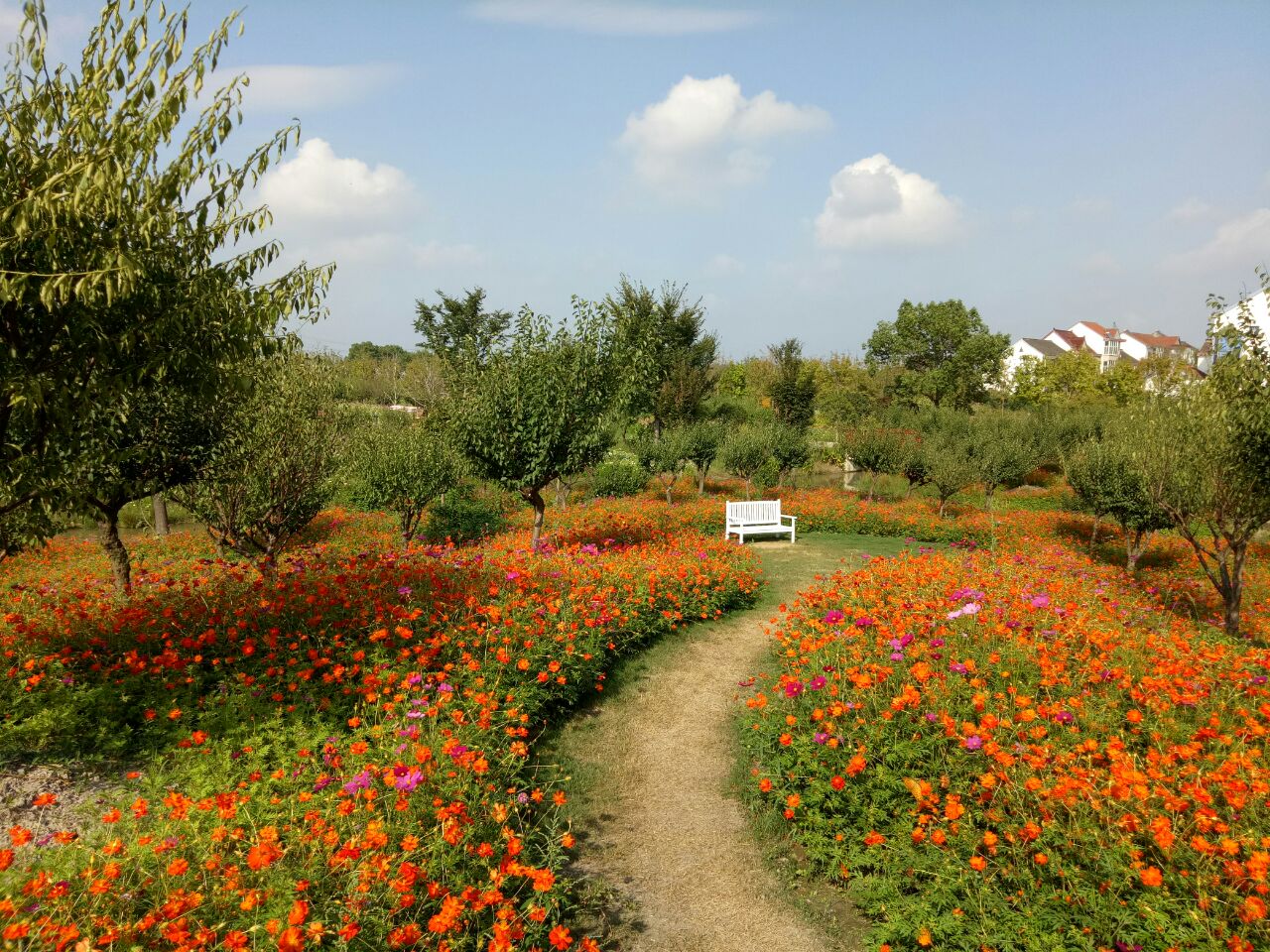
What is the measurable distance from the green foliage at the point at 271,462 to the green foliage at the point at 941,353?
46279 mm

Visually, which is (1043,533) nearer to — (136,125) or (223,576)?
(223,576)

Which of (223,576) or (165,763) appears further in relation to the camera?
(223,576)

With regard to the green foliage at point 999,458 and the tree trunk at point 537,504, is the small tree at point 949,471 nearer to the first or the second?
the green foliage at point 999,458

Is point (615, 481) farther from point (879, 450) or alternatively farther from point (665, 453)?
point (879, 450)

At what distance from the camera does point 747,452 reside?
23625 mm

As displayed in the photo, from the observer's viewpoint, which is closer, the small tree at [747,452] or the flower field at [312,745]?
the flower field at [312,745]

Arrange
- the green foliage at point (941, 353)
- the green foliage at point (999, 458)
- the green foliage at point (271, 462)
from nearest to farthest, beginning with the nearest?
1. the green foliage at point (271, 462)
2. the green foliage at point (999, 458)
3. the green foliage at point (941, 353)

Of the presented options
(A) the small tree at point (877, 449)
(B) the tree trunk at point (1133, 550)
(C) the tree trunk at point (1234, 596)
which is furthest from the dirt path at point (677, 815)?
(A) the small tree at point (877, 449)

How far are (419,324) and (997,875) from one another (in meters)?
43.6

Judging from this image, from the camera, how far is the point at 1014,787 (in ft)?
13.4

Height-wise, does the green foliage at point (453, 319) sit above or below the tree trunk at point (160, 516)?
above

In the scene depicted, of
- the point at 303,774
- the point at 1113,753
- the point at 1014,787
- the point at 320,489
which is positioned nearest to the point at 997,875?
the point at 1014,787

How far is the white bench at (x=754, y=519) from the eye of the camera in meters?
16.8

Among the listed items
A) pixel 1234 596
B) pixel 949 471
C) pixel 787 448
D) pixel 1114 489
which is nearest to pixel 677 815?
pixel 1234 596
